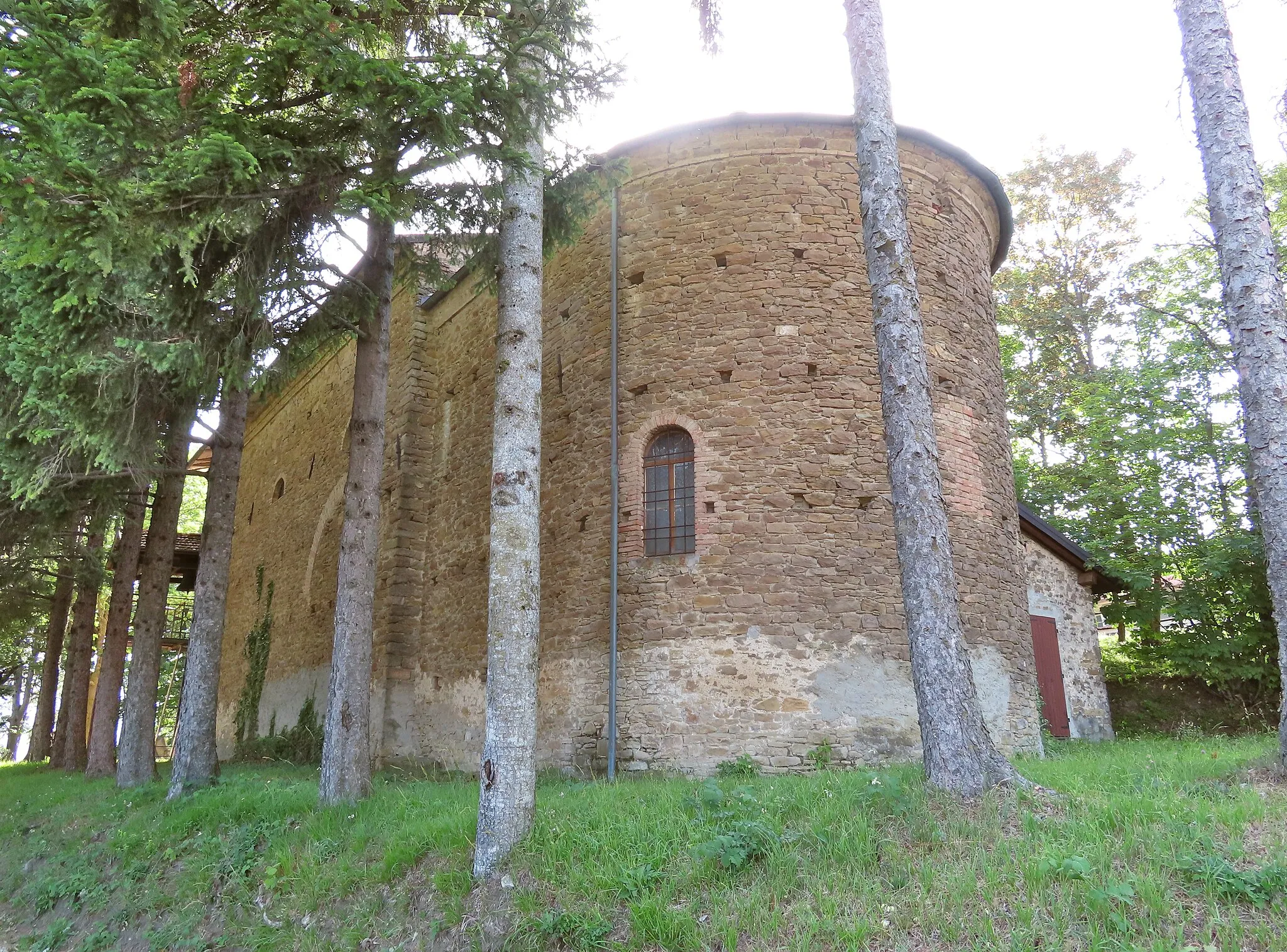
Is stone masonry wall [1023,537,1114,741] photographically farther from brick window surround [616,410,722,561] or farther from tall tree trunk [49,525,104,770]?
tall tree trunk [49,525,104,770]

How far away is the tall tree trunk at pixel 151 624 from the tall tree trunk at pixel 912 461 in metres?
8.01

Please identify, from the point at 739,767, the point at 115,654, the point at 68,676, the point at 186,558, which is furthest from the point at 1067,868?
the point at 186,558

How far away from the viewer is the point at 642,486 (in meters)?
9.38

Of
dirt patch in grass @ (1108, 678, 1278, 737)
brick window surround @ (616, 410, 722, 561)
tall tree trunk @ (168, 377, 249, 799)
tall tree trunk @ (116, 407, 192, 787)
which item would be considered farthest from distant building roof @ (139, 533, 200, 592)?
dirt patch in grass @ (1108, 678, 1278, 737)

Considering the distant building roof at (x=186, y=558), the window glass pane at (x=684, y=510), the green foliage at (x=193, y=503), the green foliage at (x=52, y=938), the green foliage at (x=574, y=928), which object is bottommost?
the green foliage at (x=52, y=938)

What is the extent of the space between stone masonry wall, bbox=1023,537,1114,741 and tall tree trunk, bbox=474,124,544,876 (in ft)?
30.2

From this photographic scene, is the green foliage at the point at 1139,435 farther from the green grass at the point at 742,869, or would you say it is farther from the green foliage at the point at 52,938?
the green foliage at the point at 52,938

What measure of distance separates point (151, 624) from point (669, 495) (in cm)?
708

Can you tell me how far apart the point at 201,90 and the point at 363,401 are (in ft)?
11.1

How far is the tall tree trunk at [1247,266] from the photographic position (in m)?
5.23

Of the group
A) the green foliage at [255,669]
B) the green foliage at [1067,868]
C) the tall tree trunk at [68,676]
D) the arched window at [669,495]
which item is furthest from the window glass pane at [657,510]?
the green foliage at [255,669]

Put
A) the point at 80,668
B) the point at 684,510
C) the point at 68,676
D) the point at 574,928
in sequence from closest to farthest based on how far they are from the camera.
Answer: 1. the point at 574,928
2. the point at 684,510
3. the point at 80,668
4. the point at 68,676

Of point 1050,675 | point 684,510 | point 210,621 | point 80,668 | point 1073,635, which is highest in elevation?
point 684,510

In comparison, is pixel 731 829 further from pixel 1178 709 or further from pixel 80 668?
pixel 80 668
